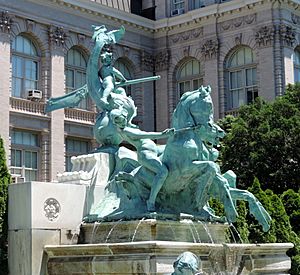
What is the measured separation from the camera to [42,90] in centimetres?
4819

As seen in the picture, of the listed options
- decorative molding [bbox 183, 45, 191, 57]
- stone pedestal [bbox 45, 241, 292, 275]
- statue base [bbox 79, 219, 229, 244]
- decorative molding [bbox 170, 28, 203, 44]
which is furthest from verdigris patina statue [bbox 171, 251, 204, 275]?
decorative molding [bbox 183, 45, 191, 57]

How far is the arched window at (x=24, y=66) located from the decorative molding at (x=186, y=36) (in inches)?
452

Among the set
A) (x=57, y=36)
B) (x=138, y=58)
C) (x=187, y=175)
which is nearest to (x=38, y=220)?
(x=187, y=175)

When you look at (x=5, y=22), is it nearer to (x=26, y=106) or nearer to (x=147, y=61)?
(x=26, y=106)

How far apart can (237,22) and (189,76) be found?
538 centimetres

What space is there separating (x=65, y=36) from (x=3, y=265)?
113 feet

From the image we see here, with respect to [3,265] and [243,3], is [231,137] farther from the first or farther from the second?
[3,265]

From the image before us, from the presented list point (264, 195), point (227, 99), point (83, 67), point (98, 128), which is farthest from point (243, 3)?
point (98, 128)

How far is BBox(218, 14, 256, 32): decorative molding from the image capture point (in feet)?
169

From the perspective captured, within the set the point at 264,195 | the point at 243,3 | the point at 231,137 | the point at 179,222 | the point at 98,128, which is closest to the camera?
the point at 179,222

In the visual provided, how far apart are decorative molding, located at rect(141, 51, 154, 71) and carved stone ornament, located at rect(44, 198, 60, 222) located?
130ft

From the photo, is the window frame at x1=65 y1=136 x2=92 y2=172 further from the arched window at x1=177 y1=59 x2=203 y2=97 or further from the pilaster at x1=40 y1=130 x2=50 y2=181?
the arched window at x1=177 y1=59 x2=203 y2=97

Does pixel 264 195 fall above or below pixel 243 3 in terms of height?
below

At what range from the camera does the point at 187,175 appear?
51.5 feet
